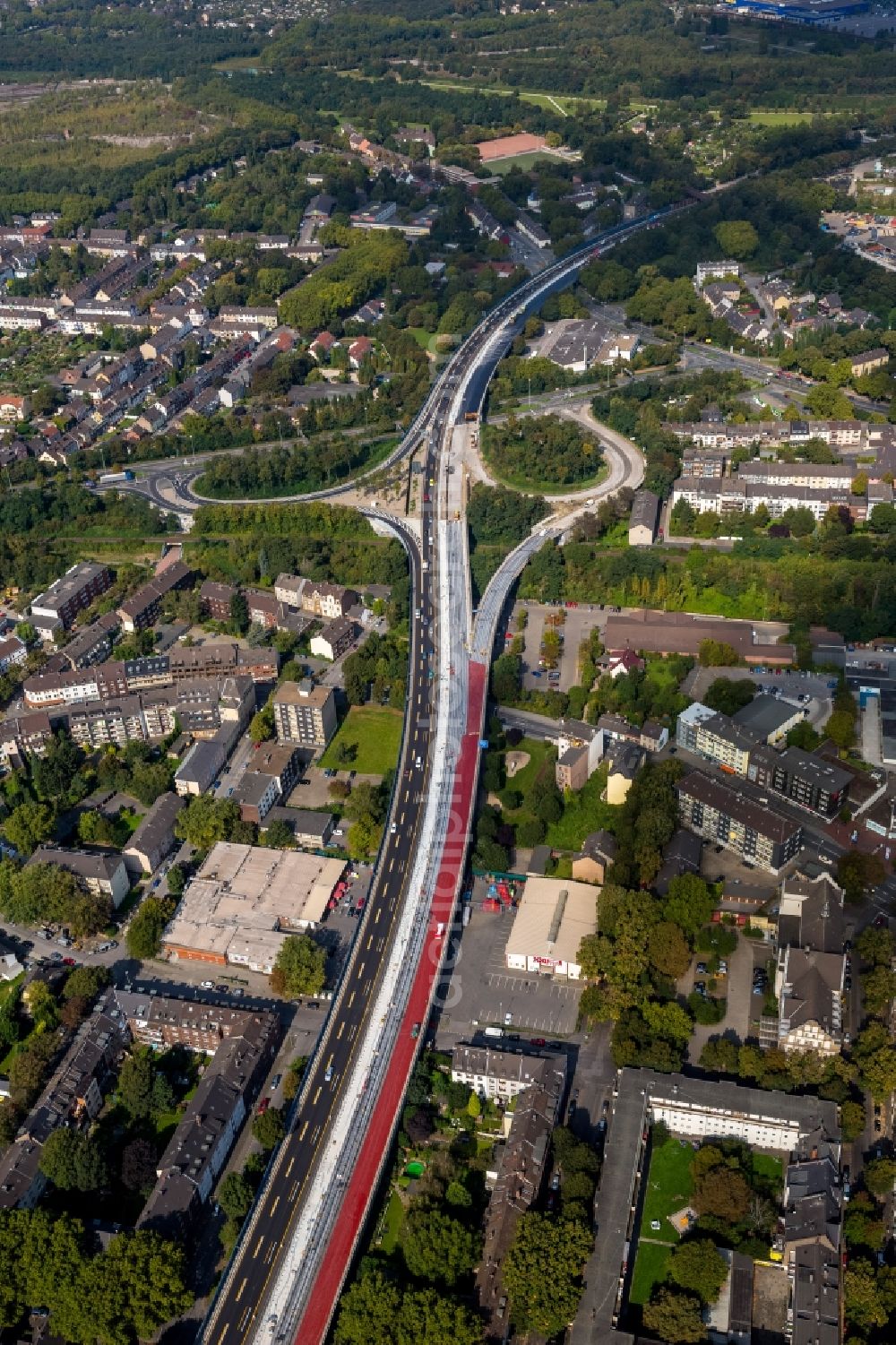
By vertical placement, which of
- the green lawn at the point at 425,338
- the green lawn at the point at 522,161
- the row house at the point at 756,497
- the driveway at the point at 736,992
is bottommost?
the driveway at the point at 736,992

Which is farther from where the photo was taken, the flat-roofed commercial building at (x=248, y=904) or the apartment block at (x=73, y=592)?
the apartment block at (x=73, y=592)

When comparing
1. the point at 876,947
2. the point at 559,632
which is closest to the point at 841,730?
the point at 876,947

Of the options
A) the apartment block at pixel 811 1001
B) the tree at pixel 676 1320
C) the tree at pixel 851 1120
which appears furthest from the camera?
the apartment block at pixel 811 1001

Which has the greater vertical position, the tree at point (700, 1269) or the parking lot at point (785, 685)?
the parking lot at point (785, 685)

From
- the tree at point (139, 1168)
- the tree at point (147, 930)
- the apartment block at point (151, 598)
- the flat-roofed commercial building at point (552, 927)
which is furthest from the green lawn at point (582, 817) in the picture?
the apartment block at point (151, 598)

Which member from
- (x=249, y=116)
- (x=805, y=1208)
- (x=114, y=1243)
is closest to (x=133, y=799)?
(x=114, y=1243)

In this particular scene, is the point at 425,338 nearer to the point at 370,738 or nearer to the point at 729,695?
the point at 370,738

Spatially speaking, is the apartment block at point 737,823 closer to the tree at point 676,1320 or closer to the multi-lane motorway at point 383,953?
the multi-lane motorway at point 383,953
